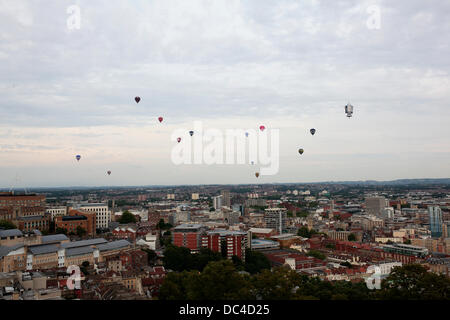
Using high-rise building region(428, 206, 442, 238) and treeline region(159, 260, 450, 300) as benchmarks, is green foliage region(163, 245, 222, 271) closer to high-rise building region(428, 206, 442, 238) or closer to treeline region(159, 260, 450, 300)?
treeline region(159, 260, 450, 300)

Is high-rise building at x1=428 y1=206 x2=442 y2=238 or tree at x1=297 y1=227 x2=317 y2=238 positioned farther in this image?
tree at x1=297 y1=227 x2=317 y2=238

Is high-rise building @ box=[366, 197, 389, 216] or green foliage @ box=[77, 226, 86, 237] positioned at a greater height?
green foliage @ box=[77, 226, 86, 237]

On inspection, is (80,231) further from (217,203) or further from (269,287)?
(217,203)

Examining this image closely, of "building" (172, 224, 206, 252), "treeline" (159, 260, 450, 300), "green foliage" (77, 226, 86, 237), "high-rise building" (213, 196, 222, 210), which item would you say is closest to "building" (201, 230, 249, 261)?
"building" (172, 224, 206, 252)

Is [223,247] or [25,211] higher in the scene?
[25,211]

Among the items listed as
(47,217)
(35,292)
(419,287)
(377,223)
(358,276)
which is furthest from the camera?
(377,223)

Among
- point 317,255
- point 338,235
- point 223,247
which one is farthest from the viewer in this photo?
point 338,235

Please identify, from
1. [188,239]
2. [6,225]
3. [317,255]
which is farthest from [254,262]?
[6,225]

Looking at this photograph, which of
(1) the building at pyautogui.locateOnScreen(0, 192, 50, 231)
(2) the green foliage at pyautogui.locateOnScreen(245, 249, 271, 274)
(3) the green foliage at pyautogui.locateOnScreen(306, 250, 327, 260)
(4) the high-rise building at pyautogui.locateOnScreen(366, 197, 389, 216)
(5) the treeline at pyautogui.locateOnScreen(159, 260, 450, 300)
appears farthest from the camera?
(4) the high-rise building at pyautogui.locateOnScreen(366, 197, 389, 216)

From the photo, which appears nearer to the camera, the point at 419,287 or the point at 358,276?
the point at 419,287
